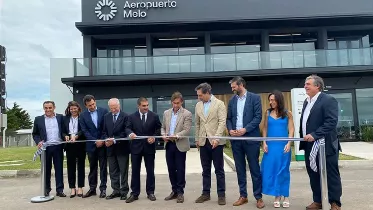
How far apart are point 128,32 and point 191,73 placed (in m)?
4.73

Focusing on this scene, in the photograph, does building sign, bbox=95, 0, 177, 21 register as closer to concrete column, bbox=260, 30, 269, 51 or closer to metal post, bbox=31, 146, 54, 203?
concrete column, bbox=260, 30, 269, 51

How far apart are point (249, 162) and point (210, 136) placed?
80cm

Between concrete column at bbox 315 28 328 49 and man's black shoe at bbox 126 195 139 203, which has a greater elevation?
concrete column at bbox 315 28 328 49

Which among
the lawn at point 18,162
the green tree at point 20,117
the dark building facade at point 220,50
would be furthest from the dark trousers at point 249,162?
the green tree at point 20,117

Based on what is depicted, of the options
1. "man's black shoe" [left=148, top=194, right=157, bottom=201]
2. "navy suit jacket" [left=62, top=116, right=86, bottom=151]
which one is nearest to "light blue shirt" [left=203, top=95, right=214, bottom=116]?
"man's black shoe" [left=148, top=194, right=157, bottom=201]

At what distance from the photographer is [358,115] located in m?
20.2

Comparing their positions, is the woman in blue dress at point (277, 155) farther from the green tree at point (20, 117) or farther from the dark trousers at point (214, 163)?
the green tree at point (20, 117)

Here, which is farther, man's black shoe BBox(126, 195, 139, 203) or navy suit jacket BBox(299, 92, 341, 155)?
man's black shoe BBox(126, 195, 139, 203)

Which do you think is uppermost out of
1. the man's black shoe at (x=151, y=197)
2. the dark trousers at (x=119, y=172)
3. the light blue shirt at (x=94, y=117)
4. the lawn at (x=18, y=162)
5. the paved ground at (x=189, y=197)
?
the light blue shirt at (x=94, y=117)

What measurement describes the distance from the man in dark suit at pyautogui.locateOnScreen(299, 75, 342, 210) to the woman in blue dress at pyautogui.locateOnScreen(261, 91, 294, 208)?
1.33ft

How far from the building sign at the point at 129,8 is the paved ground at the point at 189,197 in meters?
13.0

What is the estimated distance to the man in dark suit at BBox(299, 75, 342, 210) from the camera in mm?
5332

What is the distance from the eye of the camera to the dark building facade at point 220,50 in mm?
19234

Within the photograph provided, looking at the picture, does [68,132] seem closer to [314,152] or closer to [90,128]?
[90,128]
